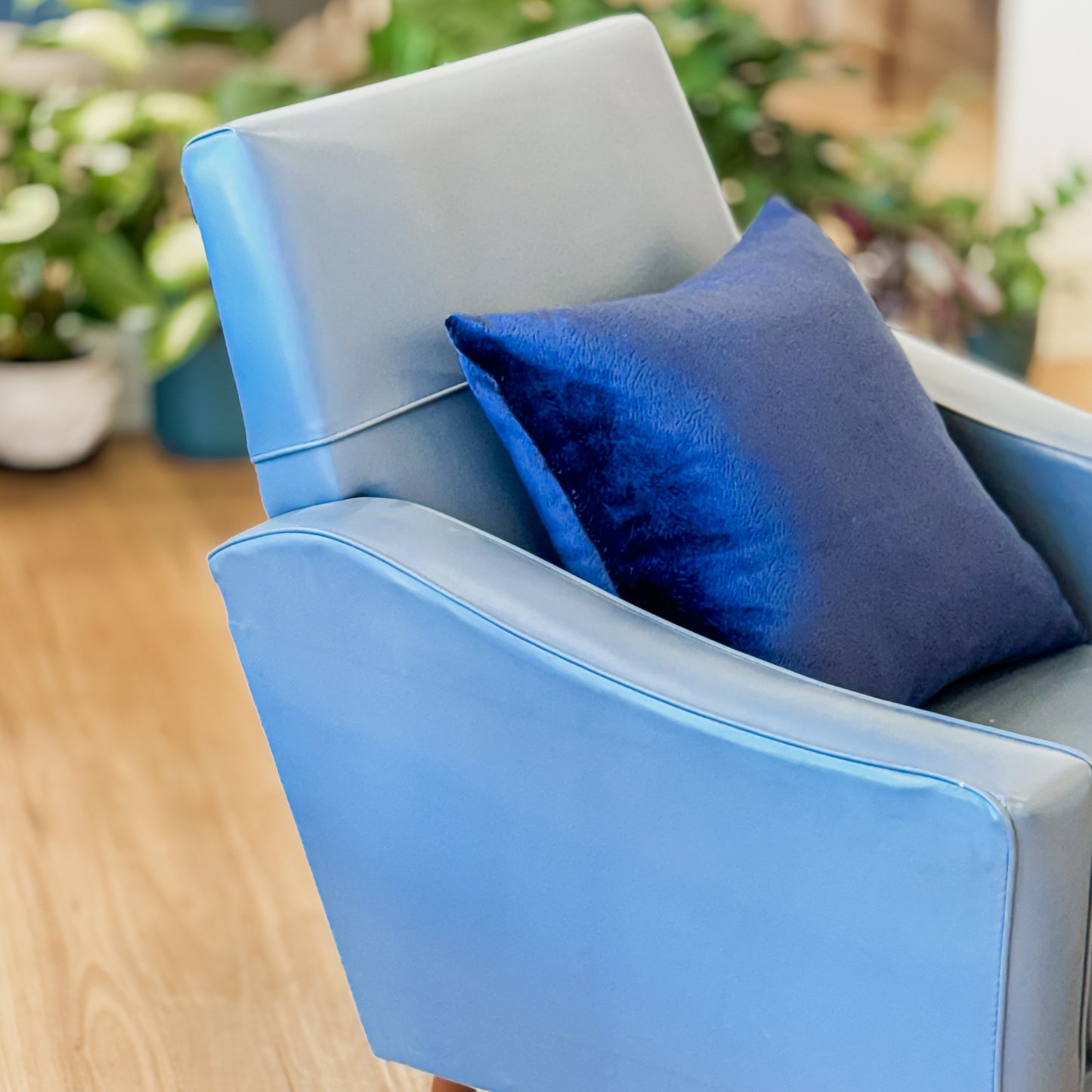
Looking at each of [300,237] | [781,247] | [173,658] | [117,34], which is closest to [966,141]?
[117,34]

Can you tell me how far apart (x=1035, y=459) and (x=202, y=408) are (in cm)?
172

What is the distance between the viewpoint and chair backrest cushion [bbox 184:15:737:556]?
44.9 inches

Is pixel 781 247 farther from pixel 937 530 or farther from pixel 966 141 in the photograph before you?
pixel 966 141

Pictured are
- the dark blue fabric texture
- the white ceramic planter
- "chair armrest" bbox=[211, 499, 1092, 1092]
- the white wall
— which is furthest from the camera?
the white wall

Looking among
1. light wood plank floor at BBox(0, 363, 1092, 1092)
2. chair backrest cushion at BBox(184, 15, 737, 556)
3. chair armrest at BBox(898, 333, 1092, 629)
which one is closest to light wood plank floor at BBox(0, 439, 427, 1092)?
light wood plank floor at BBox(0, 363, 1092, 1092)

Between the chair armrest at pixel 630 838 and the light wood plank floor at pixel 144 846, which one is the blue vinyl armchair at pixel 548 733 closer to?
the chair armrest at pixel 630 838

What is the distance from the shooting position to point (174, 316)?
8.43ft

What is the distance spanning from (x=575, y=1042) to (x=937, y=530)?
1.47 ft

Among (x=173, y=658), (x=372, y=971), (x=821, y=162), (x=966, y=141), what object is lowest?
(x=966, y=141)

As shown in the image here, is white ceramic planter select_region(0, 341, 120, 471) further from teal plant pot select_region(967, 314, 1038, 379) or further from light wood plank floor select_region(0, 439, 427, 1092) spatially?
teal plant pot select_region(967, 314, 1038, 379)

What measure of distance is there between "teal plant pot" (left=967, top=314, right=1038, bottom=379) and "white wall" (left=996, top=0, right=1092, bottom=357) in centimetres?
12

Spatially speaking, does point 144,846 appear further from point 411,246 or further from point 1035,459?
point 1035,459

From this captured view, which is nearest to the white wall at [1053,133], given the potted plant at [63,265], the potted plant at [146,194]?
the potted plant at [146,194]

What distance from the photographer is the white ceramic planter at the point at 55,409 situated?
104 inches
